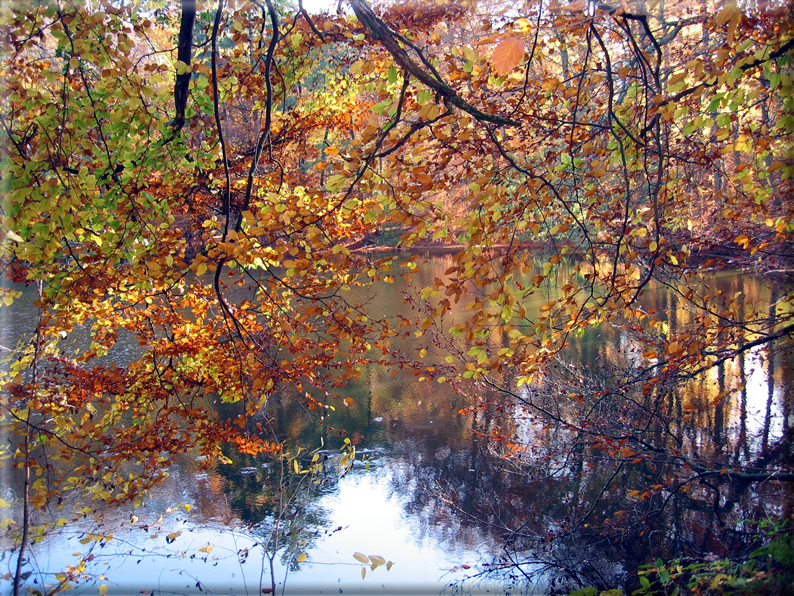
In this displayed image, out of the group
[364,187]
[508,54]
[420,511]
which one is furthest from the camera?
[420,511]

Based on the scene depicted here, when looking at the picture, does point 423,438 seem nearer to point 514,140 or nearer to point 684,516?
point 684,516

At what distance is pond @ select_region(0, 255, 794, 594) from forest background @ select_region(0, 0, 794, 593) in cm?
20

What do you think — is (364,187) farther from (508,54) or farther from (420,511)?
(420,511)

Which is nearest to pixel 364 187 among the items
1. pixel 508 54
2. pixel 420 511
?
pixel 508 54

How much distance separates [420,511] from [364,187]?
→ 4128mm

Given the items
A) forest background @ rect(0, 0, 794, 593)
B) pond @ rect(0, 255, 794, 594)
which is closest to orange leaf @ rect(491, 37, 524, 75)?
forest background @ rect(0, 0, 794, 593)

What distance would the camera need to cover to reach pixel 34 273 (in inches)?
115

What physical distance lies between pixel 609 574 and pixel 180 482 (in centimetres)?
400

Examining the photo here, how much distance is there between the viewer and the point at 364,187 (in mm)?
1955

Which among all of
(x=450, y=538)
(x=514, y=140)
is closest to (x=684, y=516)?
(x=450, y=538)

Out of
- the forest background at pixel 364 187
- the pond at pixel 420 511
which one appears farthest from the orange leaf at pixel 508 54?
the pond at pixel 420 511

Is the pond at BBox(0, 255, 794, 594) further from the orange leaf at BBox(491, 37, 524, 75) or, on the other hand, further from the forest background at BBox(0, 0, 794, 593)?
the orange leaf at BBox(491, 37, 524, 75)

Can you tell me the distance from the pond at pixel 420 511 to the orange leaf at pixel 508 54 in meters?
2.39

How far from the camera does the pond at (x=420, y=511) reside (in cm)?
431
